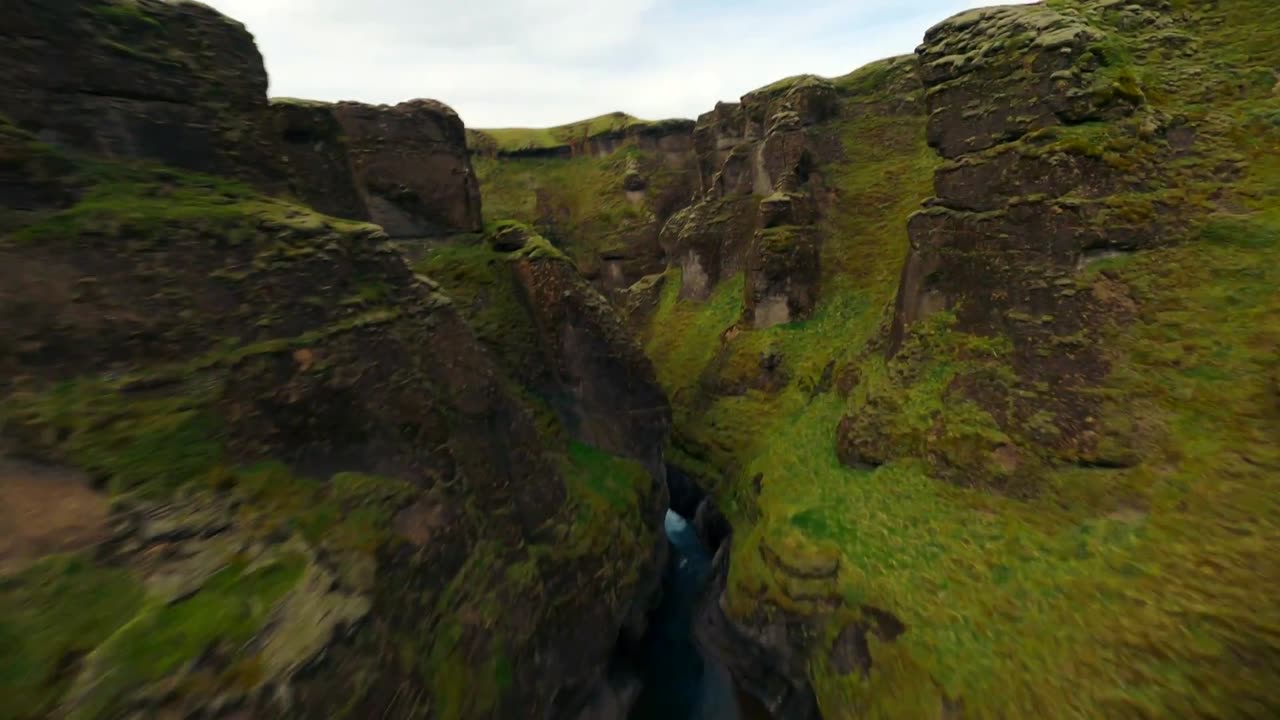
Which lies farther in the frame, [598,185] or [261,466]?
[598,185]

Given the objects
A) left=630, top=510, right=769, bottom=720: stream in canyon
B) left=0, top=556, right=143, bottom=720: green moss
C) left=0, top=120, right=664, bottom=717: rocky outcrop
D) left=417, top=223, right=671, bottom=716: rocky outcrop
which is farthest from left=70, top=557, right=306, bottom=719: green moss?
left=630, top=510, right=769, bottom=720: stream in canyon

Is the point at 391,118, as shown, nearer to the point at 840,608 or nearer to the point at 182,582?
the point at 182,582

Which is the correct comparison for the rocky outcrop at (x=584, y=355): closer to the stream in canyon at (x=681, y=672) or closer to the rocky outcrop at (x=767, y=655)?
the stream in canyon at (x=681, y=672)

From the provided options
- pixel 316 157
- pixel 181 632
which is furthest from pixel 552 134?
pixel 181 632

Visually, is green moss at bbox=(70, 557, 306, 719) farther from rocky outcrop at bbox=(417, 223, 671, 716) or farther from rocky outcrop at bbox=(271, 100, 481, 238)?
rocky outcrop at bbox=(271, 100, 481, 238)

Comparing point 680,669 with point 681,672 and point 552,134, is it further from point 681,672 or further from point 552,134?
point 552,134

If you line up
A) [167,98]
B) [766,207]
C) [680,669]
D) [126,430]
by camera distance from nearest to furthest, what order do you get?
1. [126,430]
2. [167,98]
3. [680,669]
4. [766,207]

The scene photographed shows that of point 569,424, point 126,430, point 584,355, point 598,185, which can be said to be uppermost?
point 598,185

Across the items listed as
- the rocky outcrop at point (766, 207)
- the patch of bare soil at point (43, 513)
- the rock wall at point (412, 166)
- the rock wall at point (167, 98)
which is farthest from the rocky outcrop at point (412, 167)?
the rocky outcrop at point (766, 207)
